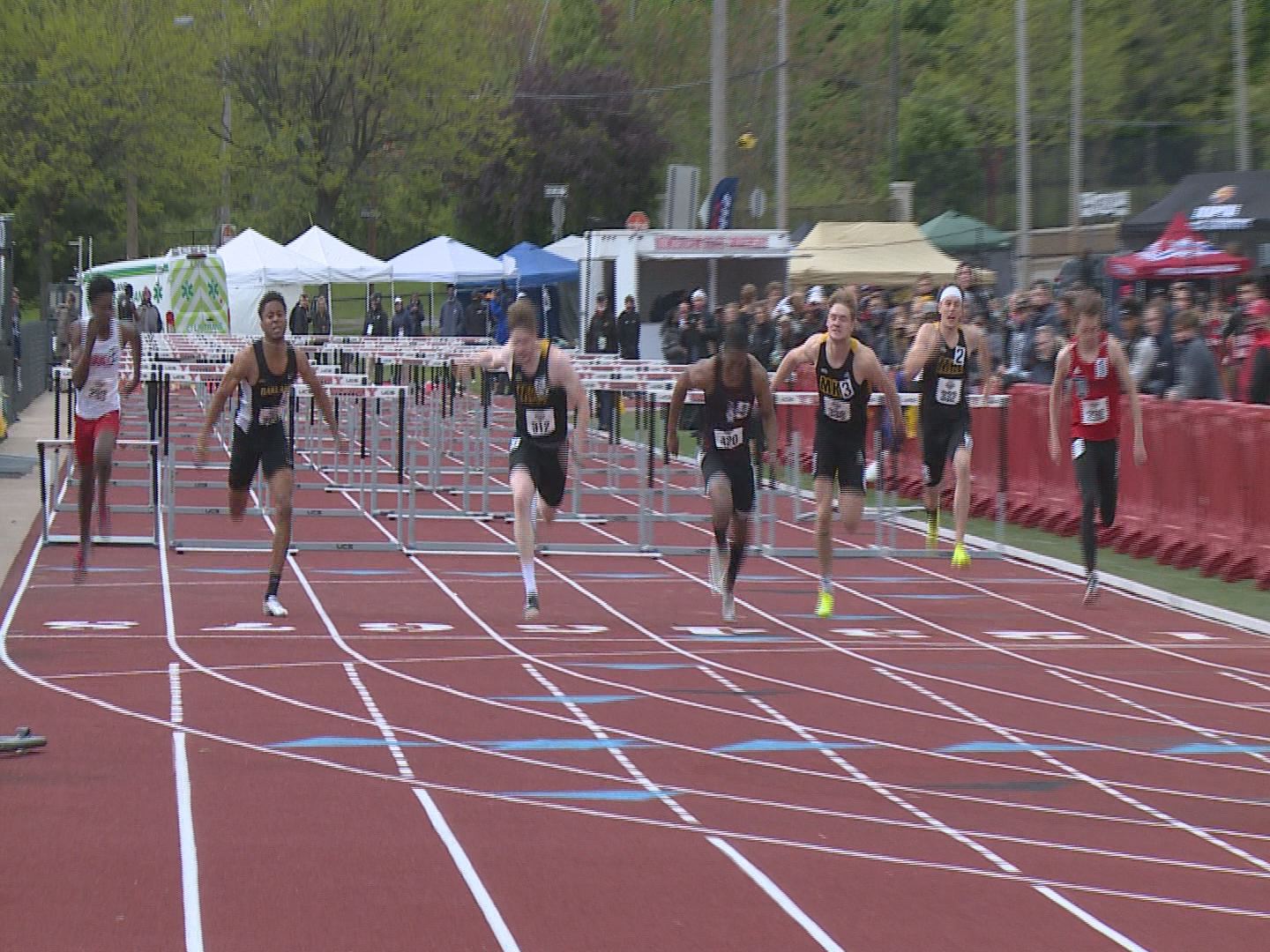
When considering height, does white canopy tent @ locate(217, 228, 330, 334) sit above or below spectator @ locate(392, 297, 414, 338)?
above

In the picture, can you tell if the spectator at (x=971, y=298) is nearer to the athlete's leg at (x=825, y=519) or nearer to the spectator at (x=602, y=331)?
the spectator at (x=602, y=331)

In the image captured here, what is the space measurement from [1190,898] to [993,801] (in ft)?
4.69

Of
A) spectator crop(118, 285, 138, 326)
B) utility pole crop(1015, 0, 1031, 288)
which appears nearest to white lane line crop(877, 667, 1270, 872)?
utility pole crop(1015, 0, 1031, 288)

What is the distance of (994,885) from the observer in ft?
22.3

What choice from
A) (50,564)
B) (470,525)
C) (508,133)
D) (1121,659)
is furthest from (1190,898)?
(508,133)

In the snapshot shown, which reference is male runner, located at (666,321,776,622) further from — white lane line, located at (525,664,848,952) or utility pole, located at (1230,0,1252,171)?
utility pole, located at (1230,0,1252,171)

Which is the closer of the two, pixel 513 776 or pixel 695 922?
pixel 695 922

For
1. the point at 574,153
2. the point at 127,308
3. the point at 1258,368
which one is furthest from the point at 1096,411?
the point at 574,153

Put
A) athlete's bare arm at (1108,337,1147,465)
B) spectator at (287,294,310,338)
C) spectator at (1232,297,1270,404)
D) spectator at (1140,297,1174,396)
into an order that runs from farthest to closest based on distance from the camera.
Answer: spectator at (287,294,310,338), spectator at (1140,297,1174,396), spectator at (1232,297,1270,404), athlete's bare arm at (1108,337,1147,465)

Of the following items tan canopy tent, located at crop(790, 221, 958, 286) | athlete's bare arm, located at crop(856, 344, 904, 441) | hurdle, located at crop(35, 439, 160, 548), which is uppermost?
tan canopy tent, located at crop(790, 221, 958, 286)

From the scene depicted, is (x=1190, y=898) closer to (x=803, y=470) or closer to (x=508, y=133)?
(x=803, y=470)

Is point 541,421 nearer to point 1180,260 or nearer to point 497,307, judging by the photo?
point 1180,260

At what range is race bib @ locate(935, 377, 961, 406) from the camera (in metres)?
14.8

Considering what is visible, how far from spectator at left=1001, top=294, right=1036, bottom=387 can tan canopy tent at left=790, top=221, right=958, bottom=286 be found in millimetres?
Answer: 13175
